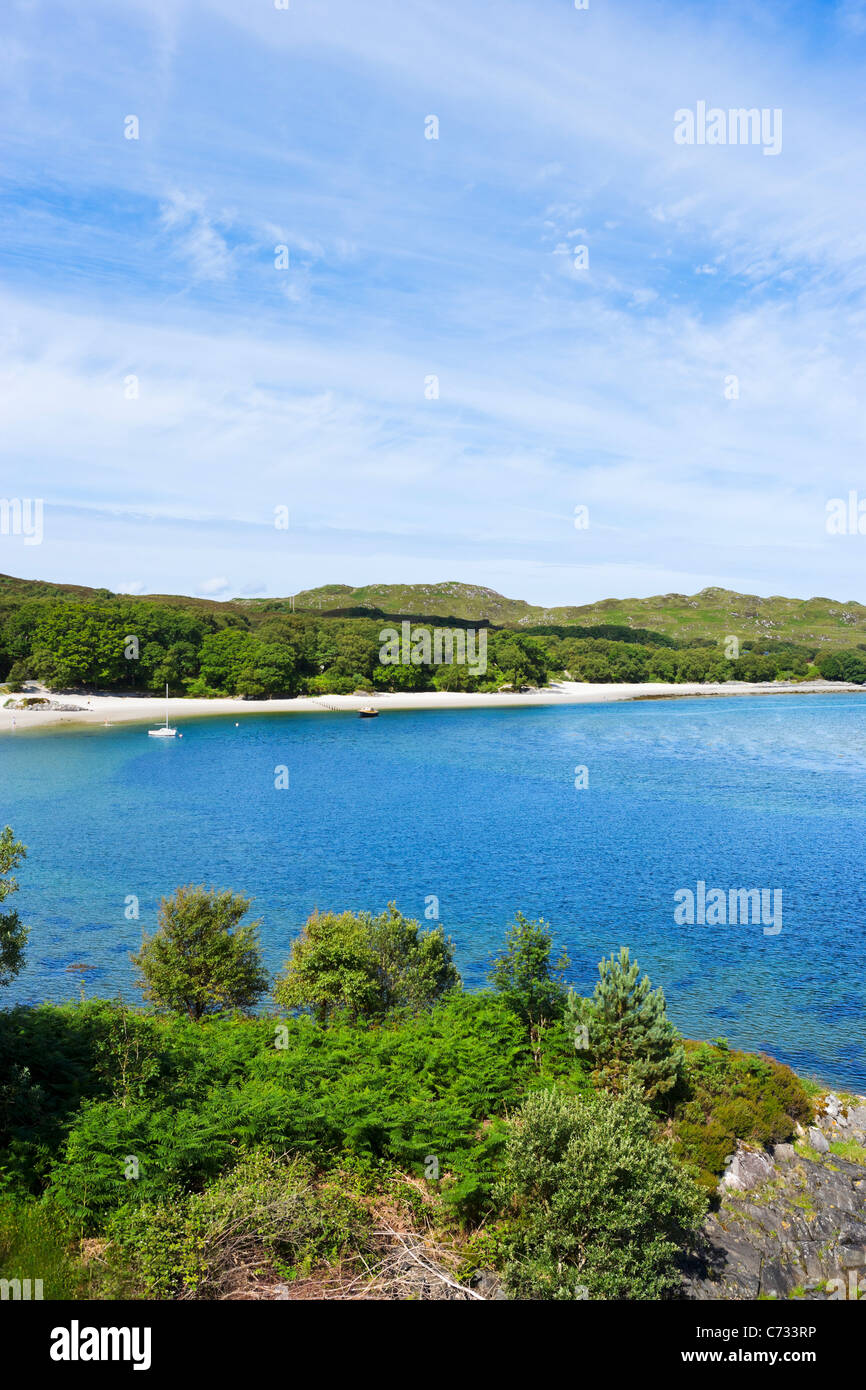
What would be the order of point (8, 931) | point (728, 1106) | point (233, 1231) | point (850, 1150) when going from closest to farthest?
point (233, 1231) → point (8, 931) → point (728, 1106) → point (850, 1150)

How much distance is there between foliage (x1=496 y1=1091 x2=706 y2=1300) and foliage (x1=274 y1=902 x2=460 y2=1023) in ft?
33.8

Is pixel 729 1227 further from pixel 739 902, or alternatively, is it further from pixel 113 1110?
pixel 739 902

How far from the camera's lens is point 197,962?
79.9 feet

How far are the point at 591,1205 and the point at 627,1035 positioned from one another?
6584mm

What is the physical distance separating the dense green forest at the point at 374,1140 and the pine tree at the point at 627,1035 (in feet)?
0.17

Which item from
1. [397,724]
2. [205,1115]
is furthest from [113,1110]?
[397,724]

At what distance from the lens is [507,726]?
409 feet

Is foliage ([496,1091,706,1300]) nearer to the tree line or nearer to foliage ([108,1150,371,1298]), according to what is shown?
foliage ([108,1150,371,1298])

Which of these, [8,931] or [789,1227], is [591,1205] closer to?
[789,1227]

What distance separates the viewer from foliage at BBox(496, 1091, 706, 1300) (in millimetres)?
11094

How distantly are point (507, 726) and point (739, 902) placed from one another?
8293 centimetres

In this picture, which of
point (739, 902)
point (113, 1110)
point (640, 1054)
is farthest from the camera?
point (739, 902)

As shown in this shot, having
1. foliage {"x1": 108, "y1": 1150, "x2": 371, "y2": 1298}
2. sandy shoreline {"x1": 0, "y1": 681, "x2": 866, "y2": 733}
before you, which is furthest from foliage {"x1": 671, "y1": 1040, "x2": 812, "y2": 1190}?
sandy shoreline {"x1": 0, "y1": 681, "x2": 866, "y2": 733}

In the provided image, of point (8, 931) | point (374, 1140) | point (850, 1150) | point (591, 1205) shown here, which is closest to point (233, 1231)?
point (374, 1140)
